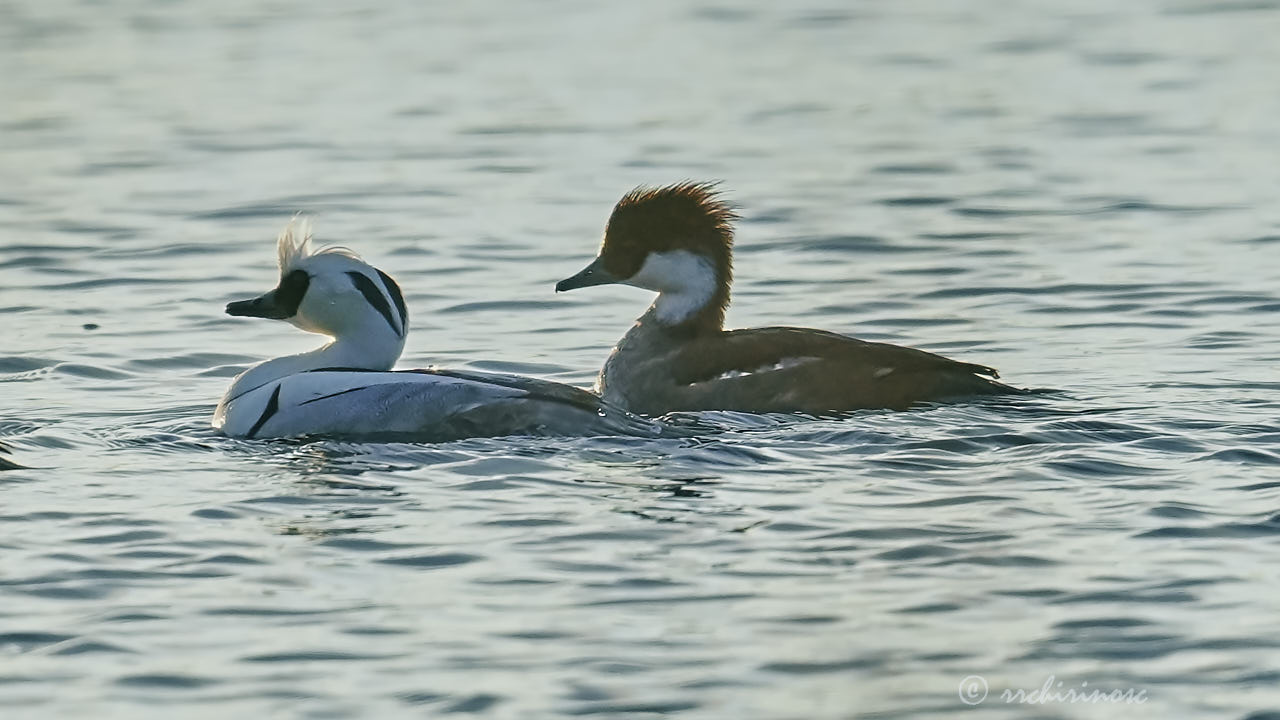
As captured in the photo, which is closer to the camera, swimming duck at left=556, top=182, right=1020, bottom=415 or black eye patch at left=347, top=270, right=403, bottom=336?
swimming duck at left=556, top=182, right=1020, bottom=415

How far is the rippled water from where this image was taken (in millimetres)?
7629

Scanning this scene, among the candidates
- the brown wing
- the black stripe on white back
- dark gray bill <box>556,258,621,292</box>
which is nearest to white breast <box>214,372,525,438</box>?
the black stripe on white back

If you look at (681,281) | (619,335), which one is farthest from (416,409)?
(619,335)

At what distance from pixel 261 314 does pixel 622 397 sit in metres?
1.93

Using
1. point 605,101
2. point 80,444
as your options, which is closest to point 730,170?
point 605,101

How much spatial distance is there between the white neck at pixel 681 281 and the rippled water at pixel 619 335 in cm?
80

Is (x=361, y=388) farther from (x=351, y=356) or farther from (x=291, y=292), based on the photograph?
(x=291, y=292)

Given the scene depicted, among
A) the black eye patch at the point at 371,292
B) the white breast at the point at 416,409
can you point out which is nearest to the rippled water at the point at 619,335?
the white breast at the point at 416,409

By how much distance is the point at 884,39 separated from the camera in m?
26.0

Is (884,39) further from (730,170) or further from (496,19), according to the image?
(730,170)

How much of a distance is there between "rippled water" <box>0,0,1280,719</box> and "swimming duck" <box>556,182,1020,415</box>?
0.27m

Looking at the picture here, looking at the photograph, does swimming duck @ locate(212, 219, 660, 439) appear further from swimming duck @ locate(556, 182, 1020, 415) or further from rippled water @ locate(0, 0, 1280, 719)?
swimming duck @ locate(556, 182, 1020, 415)

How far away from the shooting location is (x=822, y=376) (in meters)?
11.6

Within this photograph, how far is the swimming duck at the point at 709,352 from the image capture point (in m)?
11.6
